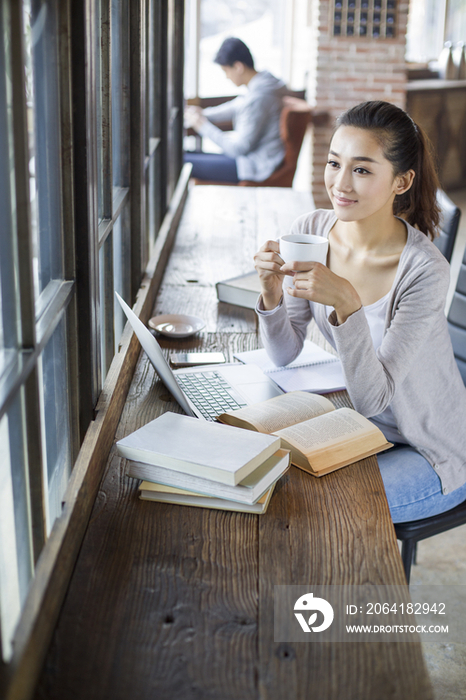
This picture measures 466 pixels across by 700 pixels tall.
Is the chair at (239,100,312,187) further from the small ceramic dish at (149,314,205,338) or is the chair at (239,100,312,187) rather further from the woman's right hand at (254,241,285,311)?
the woman's right hand at (254,241,285,311)

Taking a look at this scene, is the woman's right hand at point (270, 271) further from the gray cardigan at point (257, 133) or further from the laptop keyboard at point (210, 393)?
the gray cardigan at point (257, 133)

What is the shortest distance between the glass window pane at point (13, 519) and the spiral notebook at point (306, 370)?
0.76 m

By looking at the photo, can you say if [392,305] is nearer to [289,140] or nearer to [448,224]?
[448,224]

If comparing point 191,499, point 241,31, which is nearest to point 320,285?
point 191,499

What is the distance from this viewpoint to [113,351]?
5.62ft

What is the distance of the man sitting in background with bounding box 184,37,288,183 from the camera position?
481 cm

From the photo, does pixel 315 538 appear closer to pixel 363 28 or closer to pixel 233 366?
pixel 233 366

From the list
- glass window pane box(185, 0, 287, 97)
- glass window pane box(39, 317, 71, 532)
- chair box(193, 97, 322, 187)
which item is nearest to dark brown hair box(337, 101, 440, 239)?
glass window pane box(39, 317, 71, 532)

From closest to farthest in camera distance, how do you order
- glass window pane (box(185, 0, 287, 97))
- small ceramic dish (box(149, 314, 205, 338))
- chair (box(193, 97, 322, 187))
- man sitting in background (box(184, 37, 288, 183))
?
small ceramic dish (box(149, 314, 205, 338)) → man sitting in background (box(184, 37, 288, 183)) → chair (box(193, 97, 322, 187)) → glass window pane (box(185, 0, 287, 97))

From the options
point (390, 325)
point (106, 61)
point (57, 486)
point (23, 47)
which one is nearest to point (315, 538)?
point (57, 486)

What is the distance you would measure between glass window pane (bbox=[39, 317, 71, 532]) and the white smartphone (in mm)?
483

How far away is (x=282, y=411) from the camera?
1.39 m

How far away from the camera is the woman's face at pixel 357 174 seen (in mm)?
1521

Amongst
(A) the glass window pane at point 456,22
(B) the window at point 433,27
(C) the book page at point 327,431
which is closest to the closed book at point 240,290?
(C) the book page at point 327,431
